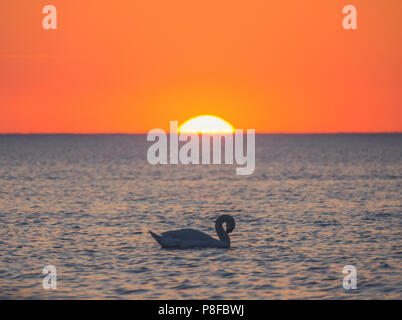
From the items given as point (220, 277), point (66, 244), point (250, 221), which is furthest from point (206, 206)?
point (220, 277)

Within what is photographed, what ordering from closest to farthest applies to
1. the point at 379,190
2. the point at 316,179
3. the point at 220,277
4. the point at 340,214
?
the point at 220,277 → the point at 340,214 → the point at 379,190 → the point at 316,179

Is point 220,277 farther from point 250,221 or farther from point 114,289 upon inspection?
point 250,221

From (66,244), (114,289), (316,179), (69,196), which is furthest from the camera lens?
(316,179)

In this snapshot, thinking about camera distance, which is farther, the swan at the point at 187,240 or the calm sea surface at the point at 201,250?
the swan at the point at 187,240

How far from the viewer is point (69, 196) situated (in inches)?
1816

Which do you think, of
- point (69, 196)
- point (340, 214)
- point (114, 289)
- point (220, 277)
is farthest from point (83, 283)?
point (69, 196)

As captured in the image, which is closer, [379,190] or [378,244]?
[378,244]

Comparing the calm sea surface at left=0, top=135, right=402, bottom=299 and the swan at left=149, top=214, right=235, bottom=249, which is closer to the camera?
the calm sea surface at left=0, top=135, right=402, bottom=299
